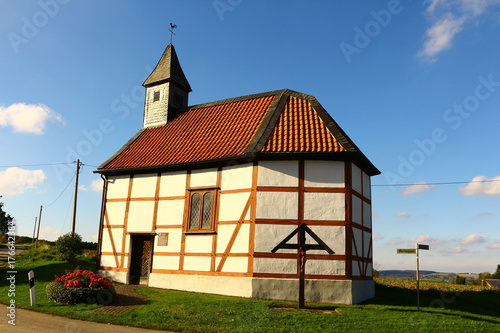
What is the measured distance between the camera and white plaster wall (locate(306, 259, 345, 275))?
47.6 feet

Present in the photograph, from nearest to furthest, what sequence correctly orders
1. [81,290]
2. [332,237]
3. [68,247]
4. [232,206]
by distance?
[81,290] < [332,237] < [232,206] < [68,247]

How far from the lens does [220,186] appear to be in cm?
1642

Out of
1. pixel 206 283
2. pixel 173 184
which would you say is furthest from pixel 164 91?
pixel 206 283

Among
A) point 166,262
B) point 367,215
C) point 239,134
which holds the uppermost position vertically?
point 239,134

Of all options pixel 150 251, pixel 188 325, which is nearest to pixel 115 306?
pixel 188 325

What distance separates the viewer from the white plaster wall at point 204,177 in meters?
16.7

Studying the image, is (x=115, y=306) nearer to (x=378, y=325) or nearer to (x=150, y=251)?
(x=150, y=251)

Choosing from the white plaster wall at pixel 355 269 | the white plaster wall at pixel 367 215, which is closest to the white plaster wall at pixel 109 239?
the white plaster wall at pixel 355 269

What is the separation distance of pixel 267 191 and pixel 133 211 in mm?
6846

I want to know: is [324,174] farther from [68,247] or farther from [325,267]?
[68,247]

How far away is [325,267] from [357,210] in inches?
116

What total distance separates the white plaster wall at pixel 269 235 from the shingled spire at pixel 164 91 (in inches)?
391

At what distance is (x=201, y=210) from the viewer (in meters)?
16.7

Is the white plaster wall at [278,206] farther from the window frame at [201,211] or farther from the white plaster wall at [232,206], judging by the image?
the window frame at [201,211]
